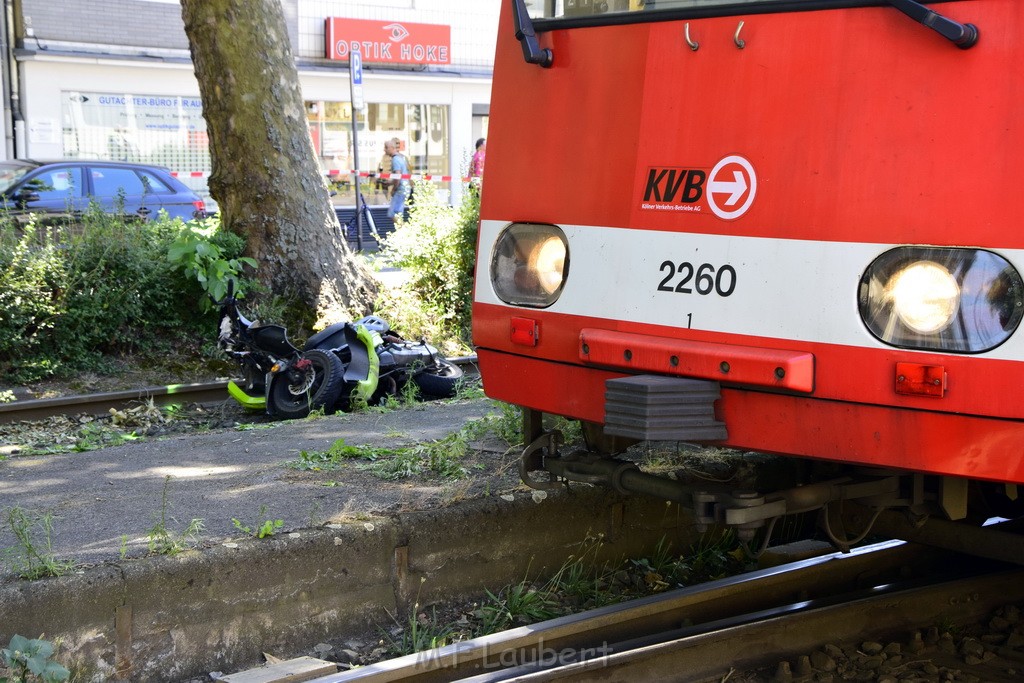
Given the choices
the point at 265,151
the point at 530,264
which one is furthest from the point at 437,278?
the point at 530,264

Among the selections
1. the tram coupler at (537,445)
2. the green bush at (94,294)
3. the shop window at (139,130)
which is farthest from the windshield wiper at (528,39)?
the shop window at (139,130)

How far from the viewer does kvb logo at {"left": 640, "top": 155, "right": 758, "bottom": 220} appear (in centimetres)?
353

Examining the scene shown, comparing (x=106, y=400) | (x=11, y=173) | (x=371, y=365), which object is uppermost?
(x=11, y=173)

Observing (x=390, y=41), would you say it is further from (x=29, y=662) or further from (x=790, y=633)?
(x=29, y=662)

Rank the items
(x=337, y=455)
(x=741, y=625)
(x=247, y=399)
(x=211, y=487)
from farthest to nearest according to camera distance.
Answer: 1. (x=247, y=399)
2. (x=337, y=455)
3. (x=211, y=487)
4. (x=741, y=625)

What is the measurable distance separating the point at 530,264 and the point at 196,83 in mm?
20195

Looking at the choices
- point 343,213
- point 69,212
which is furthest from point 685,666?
point 343,213

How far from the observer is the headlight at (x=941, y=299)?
3.13m

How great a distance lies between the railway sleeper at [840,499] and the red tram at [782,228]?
179 millimetres

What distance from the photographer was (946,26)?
10.3 ft

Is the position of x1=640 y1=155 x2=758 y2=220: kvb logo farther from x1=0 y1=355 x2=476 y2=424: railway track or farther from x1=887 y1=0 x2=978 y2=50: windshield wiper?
x1=0 y1=355 x2=476 y2=424: railway track

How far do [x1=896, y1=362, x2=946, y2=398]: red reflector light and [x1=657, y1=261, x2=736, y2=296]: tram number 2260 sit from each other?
0.57 m

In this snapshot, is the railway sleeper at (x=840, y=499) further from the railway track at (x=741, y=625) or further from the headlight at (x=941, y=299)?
the headlight at (x=941, y=299)

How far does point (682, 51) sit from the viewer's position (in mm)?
3725
